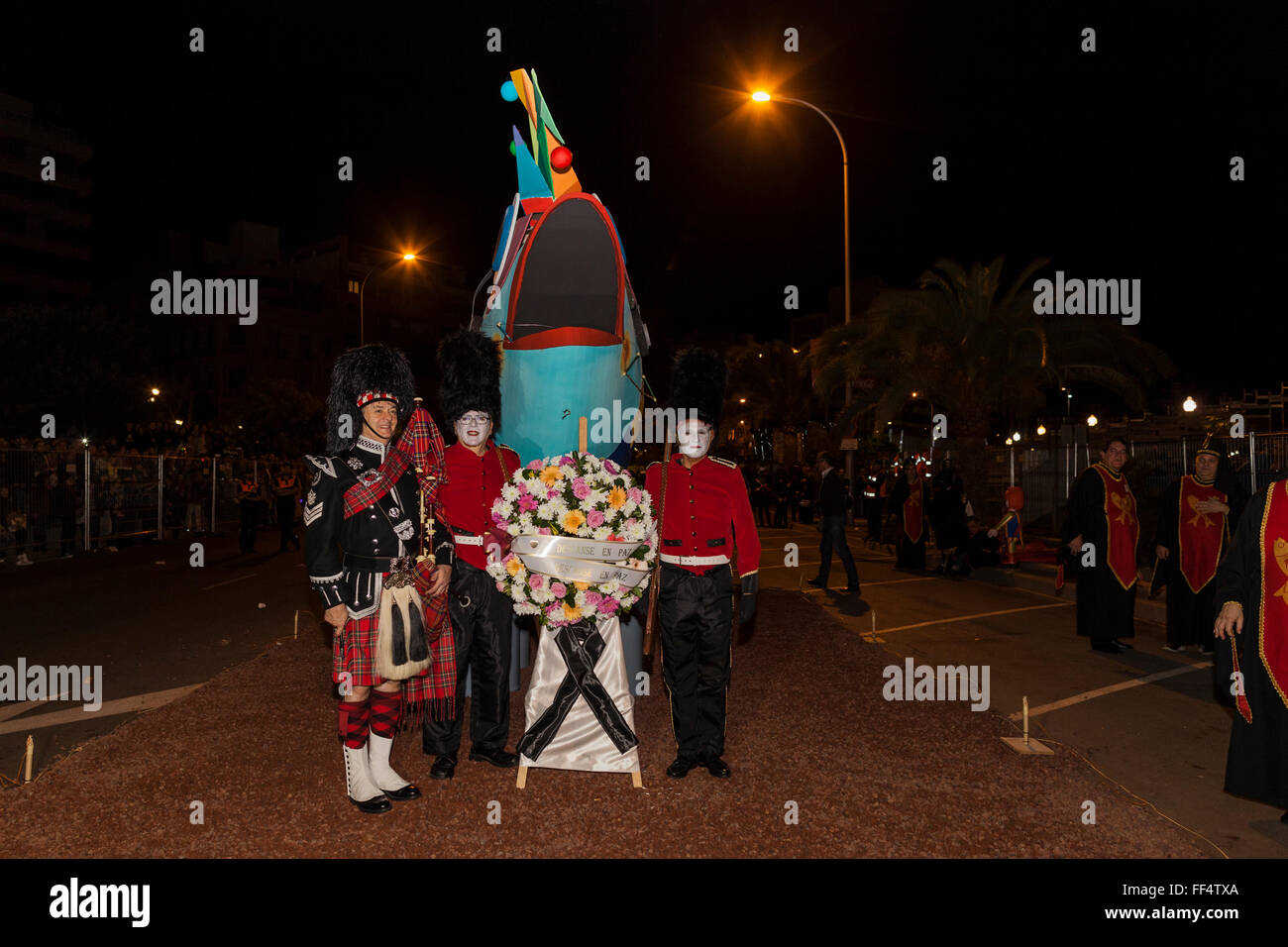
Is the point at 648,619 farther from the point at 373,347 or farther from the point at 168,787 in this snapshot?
the point at 168,787

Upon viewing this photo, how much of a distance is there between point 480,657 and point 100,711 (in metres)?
3.31

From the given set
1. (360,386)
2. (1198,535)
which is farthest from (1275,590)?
(360,386)

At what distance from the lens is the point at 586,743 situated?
15.0 feet

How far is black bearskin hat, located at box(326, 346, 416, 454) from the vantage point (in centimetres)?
436

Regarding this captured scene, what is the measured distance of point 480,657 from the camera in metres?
4.89

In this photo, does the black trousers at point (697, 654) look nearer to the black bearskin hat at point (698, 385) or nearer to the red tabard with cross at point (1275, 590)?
the black bearskin hat at point (698, 385)

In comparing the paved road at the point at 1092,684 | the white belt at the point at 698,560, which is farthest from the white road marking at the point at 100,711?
the paved road at the point at 1092,684

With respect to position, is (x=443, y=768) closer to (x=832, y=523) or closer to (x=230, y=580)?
(x=832, y=523)

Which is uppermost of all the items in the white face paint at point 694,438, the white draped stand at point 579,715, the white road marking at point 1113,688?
the white face paint at point 694,438

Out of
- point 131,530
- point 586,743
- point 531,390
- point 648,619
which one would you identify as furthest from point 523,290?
point 131,530

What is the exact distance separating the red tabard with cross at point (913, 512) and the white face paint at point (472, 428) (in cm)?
1108

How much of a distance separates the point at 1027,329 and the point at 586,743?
46.8ft

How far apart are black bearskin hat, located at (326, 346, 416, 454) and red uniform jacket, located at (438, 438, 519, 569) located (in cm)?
51

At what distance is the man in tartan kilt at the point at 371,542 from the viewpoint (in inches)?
161
